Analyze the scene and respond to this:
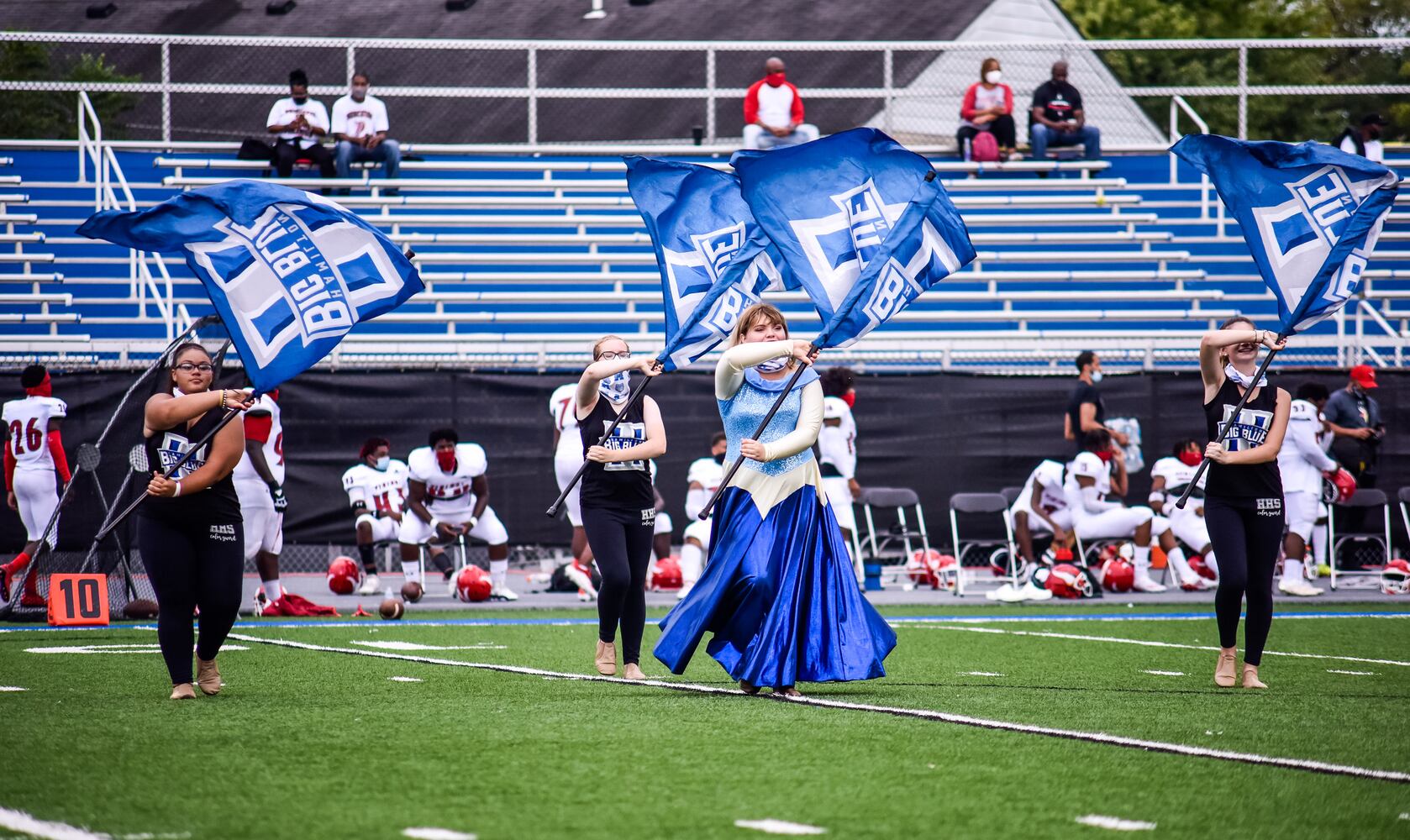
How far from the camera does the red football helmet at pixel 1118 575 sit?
1562 cm

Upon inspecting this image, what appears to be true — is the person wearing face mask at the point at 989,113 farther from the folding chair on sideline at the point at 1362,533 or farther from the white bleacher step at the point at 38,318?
the white bleacher step at the point at 38,318

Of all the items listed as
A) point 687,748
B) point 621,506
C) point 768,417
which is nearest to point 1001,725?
point 687,748

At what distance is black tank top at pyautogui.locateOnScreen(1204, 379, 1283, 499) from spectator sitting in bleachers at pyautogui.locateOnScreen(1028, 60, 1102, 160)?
14107mm

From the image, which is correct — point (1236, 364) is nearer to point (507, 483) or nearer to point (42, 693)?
point (42, 693)

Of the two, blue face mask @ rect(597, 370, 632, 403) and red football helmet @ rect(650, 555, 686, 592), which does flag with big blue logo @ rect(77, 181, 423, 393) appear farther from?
red football helmet @ rect(650, 555, 686, 592)

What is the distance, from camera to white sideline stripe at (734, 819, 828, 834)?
4914 mm

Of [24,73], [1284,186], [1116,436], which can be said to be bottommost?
[1116,436]

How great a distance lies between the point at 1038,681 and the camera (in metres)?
8.78

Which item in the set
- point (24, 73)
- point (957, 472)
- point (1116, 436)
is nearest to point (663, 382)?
point (957, 472)

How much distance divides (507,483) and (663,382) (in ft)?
6.18

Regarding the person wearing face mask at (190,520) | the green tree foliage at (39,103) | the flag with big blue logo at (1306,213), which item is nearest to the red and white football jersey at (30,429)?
the person wearing face mask at (190,520)

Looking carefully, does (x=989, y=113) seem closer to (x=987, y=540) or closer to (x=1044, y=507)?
(x=987, y=540)

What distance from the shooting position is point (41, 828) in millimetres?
4957

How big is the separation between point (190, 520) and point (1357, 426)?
12.2 meters
